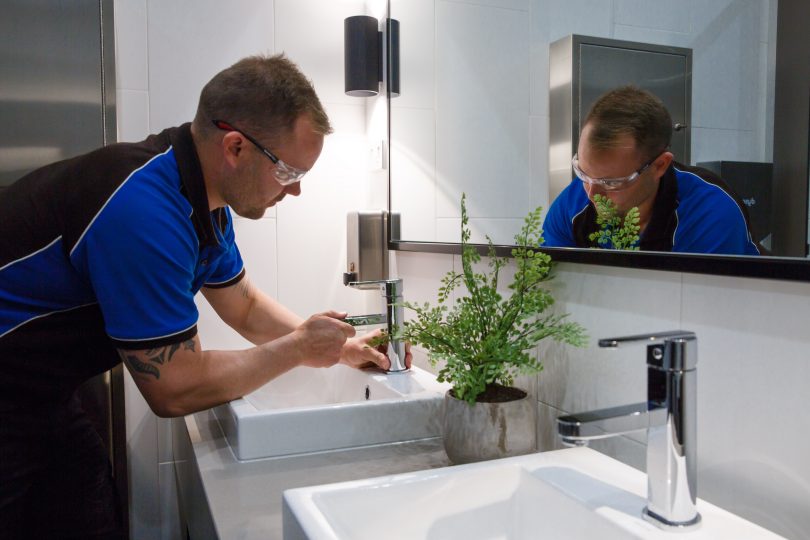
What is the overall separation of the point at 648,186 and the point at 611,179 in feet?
0.22

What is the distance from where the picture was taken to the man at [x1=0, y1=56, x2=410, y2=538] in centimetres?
112

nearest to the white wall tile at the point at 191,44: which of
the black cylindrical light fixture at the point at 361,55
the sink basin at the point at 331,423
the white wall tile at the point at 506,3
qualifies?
the black cylindrical light fixture at the point at 361,55

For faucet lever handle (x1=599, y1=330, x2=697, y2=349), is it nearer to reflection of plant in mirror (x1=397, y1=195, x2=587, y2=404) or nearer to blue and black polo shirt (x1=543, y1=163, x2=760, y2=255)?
blue and black polo shirt (x1=543, y1=163, x2=760, y2=255)

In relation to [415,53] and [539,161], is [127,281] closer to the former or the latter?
[539,161]

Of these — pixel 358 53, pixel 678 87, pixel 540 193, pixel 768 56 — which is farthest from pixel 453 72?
pixel 768 56

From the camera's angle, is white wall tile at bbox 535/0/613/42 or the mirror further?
white wall tile at bbox 535/0/613/42

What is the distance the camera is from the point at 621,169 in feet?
3.06

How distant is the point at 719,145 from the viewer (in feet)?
2.62

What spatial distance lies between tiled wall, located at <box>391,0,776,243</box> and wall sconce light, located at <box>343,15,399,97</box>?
0.13 feet

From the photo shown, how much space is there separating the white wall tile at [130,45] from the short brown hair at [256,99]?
589 millimetres

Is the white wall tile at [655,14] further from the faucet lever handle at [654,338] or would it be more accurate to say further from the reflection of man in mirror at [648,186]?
the faucet lever handle at [654,338]

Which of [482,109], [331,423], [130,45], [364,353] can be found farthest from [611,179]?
[130,45]

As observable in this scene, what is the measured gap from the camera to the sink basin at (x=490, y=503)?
782 mm

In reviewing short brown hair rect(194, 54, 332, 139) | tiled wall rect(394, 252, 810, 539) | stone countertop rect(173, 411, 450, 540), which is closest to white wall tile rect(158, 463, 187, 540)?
stone countertop rect(173, 411, 450, 540)
